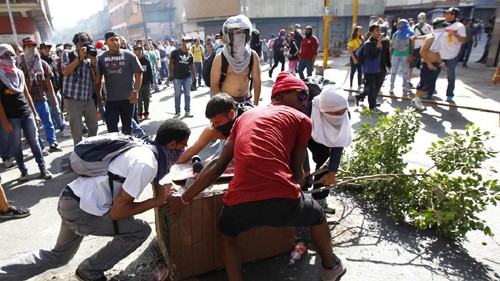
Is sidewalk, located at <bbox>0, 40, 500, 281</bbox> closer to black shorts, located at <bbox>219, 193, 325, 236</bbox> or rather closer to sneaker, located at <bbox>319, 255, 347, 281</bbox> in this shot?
sneaker, located at <bbox>319, 255, 347, 281</bbox>

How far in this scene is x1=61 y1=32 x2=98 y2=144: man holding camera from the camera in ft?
15.4

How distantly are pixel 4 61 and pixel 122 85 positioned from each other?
4.64 ft

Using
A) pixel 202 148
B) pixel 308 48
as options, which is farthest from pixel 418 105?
pixel 202 148

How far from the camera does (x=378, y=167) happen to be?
378 cm

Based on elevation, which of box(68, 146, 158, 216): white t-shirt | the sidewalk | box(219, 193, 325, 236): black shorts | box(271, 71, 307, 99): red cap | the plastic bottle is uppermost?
box(271, 71, 307, 99): red cap

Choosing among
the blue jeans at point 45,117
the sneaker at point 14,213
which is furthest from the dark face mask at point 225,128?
the blue jeans at point 45,117

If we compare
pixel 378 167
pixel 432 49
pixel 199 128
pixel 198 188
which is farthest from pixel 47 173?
pixel 432 49

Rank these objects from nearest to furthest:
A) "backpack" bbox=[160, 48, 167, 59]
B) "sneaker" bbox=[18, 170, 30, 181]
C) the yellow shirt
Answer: "sneaker" bbox=[18, 170, 30, 181]
the yellow shirt
"backpack" bbox=[160, 48, 167, 59]

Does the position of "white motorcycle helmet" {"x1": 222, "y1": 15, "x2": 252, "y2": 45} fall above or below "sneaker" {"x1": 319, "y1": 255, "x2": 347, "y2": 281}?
above

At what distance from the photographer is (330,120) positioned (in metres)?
3.06

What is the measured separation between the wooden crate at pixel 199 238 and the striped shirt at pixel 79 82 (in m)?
2.97

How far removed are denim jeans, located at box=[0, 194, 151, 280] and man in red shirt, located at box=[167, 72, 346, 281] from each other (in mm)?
394

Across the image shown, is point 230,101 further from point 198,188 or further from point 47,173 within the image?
point 47,173

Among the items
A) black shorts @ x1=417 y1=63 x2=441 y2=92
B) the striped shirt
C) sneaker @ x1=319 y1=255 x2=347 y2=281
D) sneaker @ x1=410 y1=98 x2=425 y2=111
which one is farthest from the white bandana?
black shorts @ x1=417 y1=63 x2=441 y2=92
